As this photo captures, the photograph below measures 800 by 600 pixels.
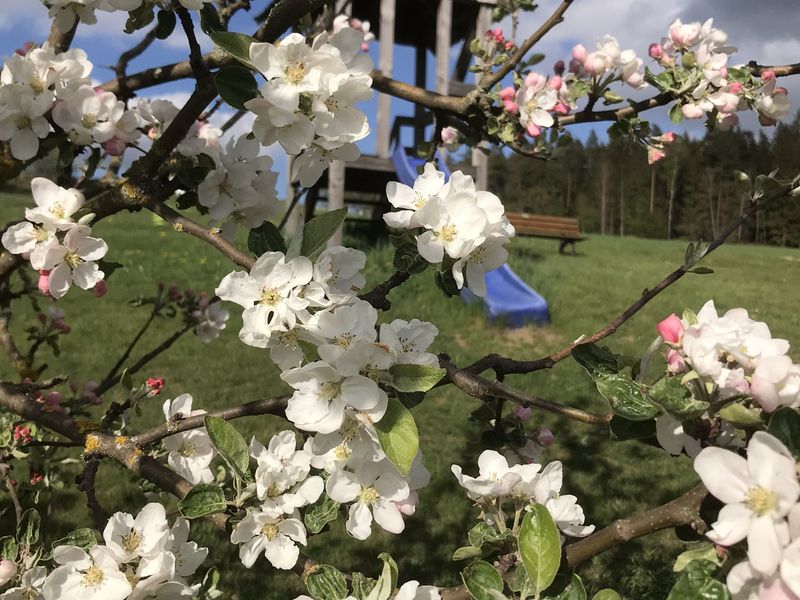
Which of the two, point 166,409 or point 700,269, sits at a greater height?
point 700,269

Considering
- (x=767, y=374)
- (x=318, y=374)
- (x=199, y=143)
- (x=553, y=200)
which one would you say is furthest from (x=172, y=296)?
(x=553, y=200)

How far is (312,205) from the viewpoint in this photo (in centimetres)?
901

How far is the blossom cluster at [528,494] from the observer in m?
0.94

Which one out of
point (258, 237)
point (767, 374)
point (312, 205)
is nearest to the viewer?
point (767, 374)

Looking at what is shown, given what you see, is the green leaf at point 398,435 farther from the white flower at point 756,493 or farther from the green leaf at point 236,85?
the green leaf at point 236,85

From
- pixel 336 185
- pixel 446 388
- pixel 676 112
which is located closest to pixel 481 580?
pixel 676 112

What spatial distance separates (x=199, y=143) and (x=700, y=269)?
3.53 feet

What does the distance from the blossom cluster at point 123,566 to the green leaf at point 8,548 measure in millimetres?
228

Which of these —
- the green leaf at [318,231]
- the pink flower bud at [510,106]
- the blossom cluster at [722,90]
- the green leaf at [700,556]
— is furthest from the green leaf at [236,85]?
the blossom cluster at [722,90]

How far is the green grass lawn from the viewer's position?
291 centimetres

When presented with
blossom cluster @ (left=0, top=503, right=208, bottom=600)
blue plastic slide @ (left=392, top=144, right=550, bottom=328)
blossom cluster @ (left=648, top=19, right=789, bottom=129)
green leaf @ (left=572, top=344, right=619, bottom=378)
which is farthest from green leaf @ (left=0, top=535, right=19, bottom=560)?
blue plastic slide @ (left=392, top=144, right=550, bottom=328)

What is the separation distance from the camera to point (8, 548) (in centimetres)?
107

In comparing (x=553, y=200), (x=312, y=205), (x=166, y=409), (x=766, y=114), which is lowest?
(x=553, y=200)

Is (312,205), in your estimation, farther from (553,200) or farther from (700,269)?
(553,200)
